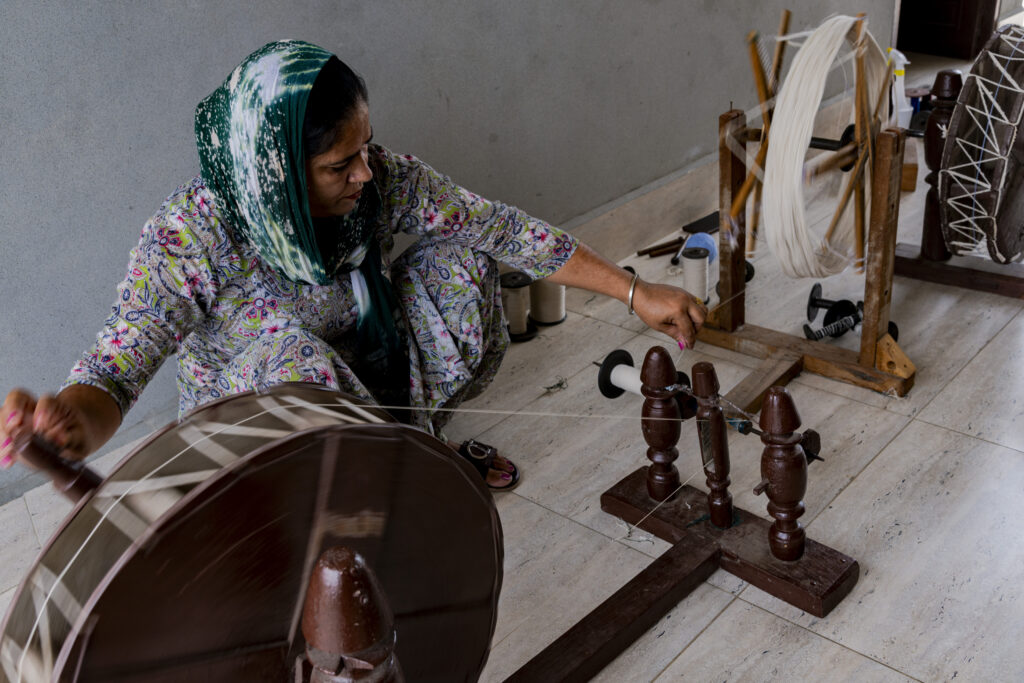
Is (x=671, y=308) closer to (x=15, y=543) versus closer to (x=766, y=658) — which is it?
(x=766, y=658)

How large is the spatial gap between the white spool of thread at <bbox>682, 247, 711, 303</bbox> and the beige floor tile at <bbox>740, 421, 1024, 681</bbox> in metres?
0.76

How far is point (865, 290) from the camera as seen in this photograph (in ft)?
7.79

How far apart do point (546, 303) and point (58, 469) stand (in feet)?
5.85

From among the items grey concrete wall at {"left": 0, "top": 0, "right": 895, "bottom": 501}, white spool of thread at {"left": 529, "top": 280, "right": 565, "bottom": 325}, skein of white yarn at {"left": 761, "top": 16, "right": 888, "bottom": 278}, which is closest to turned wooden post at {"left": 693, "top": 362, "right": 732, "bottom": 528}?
skein of white yarn at {"left": 761, "top": 16, "right": 888, "bottom": 278}

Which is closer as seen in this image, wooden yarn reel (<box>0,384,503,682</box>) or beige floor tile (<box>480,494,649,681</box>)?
wooden yarn reel (<box>0,384,503,682</box>)

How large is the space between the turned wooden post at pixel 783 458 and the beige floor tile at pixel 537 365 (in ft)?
2.62

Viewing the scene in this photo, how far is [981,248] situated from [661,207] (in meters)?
1.05

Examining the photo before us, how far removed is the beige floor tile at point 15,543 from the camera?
1.97 m

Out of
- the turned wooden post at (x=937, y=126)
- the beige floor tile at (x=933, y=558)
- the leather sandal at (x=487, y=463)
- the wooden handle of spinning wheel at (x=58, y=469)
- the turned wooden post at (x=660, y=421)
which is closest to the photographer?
the wooden handle of spinning wheel at (x=58, y=469)

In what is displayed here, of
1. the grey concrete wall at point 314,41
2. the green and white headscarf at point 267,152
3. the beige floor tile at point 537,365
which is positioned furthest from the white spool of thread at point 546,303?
the green and white headscarf at point 267,152

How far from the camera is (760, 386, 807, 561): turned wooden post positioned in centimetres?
162

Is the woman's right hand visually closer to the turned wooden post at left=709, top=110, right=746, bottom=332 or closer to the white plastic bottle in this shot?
the turned wooden post at left=709, top=110, right=746, bottom=332

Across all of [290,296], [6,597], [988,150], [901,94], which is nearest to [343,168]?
[290,296]

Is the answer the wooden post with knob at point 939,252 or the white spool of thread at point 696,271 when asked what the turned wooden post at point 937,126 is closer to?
the wooden post with knob at point 939,252
